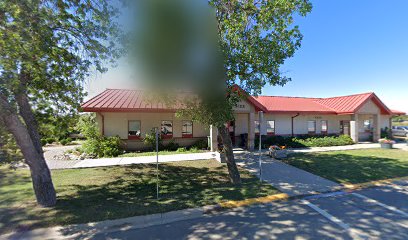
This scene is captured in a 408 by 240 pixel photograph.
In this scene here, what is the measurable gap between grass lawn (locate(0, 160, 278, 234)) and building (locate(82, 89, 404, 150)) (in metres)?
3.38

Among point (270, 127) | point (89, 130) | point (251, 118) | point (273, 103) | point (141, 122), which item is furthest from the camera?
point (273, 103)

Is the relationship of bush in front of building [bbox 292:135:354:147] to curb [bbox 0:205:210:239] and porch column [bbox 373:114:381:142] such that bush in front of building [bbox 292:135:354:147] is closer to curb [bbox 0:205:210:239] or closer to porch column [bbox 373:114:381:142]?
porch column [bbox 373:114:381:142]

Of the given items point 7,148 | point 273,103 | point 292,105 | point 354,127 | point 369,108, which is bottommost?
point 7,148

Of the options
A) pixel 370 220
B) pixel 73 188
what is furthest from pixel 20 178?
pixel 370 220

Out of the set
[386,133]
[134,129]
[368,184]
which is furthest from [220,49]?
[386,133]

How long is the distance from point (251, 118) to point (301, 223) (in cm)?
1080

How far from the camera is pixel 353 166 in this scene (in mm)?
10461

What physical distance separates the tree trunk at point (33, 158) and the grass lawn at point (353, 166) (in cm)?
→ 966

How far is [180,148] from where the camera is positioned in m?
14.8

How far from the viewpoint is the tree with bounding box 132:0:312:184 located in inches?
238

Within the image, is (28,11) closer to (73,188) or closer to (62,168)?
(73,188)

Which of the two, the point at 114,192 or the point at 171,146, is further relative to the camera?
the point at 171,146

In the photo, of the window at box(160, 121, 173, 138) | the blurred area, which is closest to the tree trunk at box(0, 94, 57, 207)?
the blurred area

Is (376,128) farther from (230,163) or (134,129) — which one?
(134,129)
